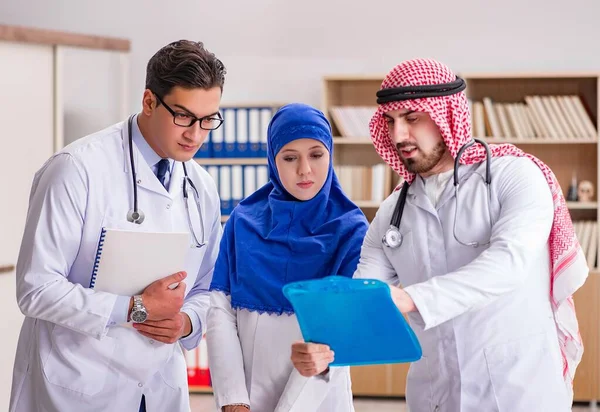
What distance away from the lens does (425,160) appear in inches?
69.5

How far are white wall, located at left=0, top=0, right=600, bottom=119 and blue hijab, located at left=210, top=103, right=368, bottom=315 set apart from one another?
3.47m

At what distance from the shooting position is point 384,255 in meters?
1.86

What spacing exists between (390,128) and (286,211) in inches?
17.1

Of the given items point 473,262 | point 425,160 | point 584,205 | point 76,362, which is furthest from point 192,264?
point 584,205

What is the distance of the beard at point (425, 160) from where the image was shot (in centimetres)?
176

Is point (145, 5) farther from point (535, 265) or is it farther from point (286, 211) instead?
point (535, 265)

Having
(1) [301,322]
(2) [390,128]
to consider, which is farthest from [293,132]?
(1) [301,322]

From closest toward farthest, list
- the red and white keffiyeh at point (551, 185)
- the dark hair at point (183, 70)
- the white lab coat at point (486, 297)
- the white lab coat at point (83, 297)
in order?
the white lab coat at point (486, 297) → the red and white keffiyeh at point (551, 185) → the white lab coat at point (83, 297) → the dark hair at point (183, 70)

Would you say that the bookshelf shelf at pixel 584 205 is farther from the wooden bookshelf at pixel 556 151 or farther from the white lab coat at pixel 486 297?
the white lab coat at pixel 486 297

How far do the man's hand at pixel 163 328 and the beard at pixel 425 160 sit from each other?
68cm

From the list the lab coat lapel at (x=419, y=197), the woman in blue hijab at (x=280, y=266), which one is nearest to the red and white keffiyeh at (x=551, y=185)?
the lab coat lapel at (x=419, y=197)

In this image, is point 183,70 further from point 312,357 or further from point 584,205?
point 584,205

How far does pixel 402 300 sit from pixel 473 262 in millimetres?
169

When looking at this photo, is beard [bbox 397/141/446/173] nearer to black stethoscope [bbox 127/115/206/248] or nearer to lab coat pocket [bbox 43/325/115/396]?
black stethoscope [bbox 127/115/206/248]
